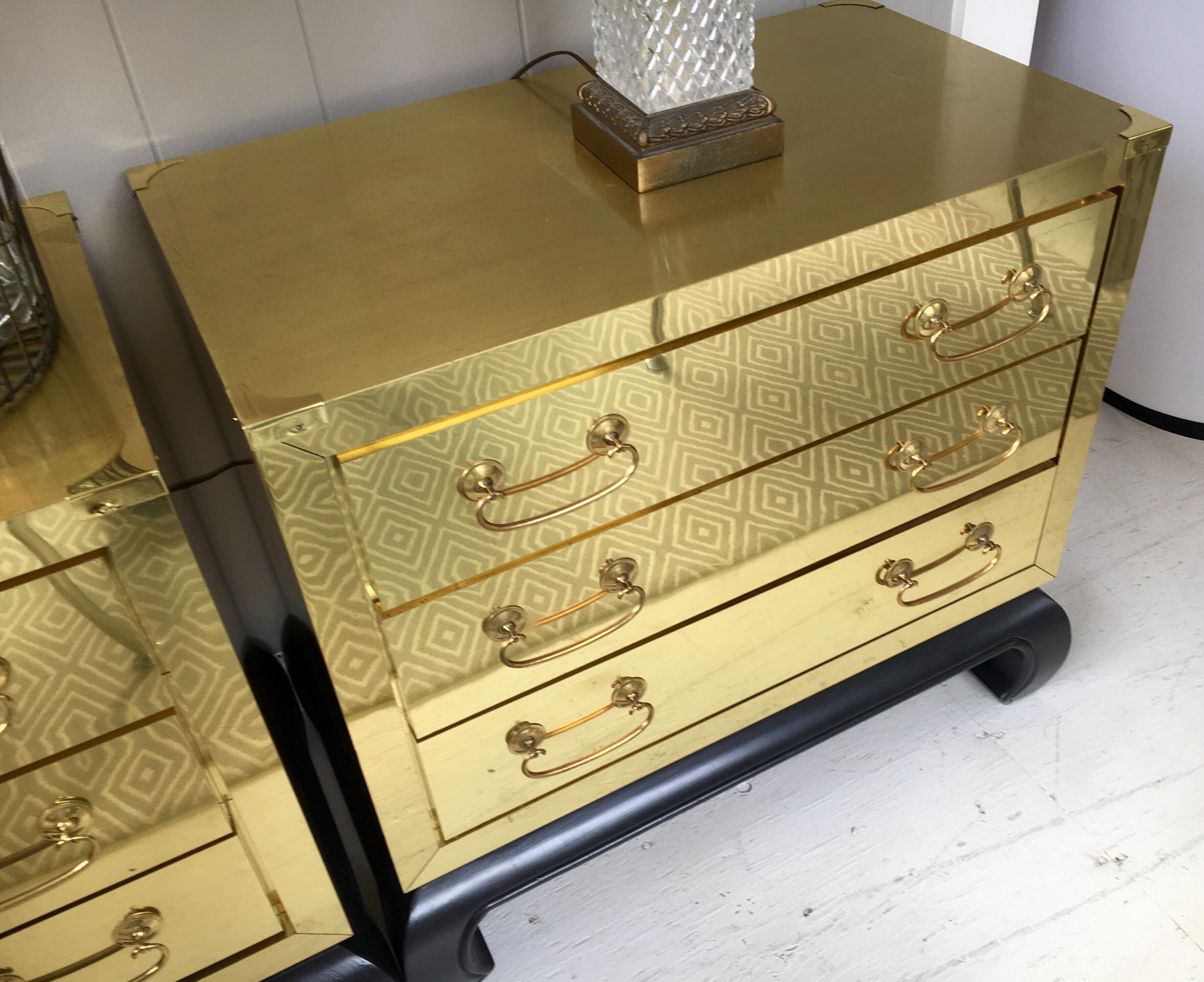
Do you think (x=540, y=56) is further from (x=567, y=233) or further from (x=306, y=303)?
(x=306, y=303)

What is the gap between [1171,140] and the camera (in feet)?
4.43

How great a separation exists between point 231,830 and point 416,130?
65 centimetres

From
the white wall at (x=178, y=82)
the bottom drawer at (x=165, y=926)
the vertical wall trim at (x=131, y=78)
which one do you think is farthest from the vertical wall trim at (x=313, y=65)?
the bottom drawer at (x=165, y=926)

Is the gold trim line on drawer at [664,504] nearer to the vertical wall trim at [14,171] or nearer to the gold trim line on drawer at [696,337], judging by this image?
the gold trim line on drawer at [696,337]

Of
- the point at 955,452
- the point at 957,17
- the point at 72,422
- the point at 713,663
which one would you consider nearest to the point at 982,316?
the point at 955,452

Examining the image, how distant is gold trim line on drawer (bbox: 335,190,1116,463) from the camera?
0.72 metres

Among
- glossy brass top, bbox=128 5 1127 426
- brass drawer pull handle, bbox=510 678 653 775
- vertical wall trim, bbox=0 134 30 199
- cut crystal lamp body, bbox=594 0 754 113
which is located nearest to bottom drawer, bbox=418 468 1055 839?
brass drawer pull handle, bbox=510 678 653 775

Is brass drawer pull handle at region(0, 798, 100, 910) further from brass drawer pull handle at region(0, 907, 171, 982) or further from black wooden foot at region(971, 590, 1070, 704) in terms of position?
black wooden foot at region(971, 590, 1070, 704)

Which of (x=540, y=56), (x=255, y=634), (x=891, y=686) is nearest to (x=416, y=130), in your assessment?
(x=540, y=56)

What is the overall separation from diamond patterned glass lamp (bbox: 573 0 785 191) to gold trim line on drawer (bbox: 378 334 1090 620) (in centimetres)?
25

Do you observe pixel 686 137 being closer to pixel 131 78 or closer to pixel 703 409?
pixel 703 409

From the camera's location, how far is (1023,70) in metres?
1.00

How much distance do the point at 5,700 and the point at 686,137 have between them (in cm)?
67

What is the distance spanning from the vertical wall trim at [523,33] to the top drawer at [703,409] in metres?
0.49
